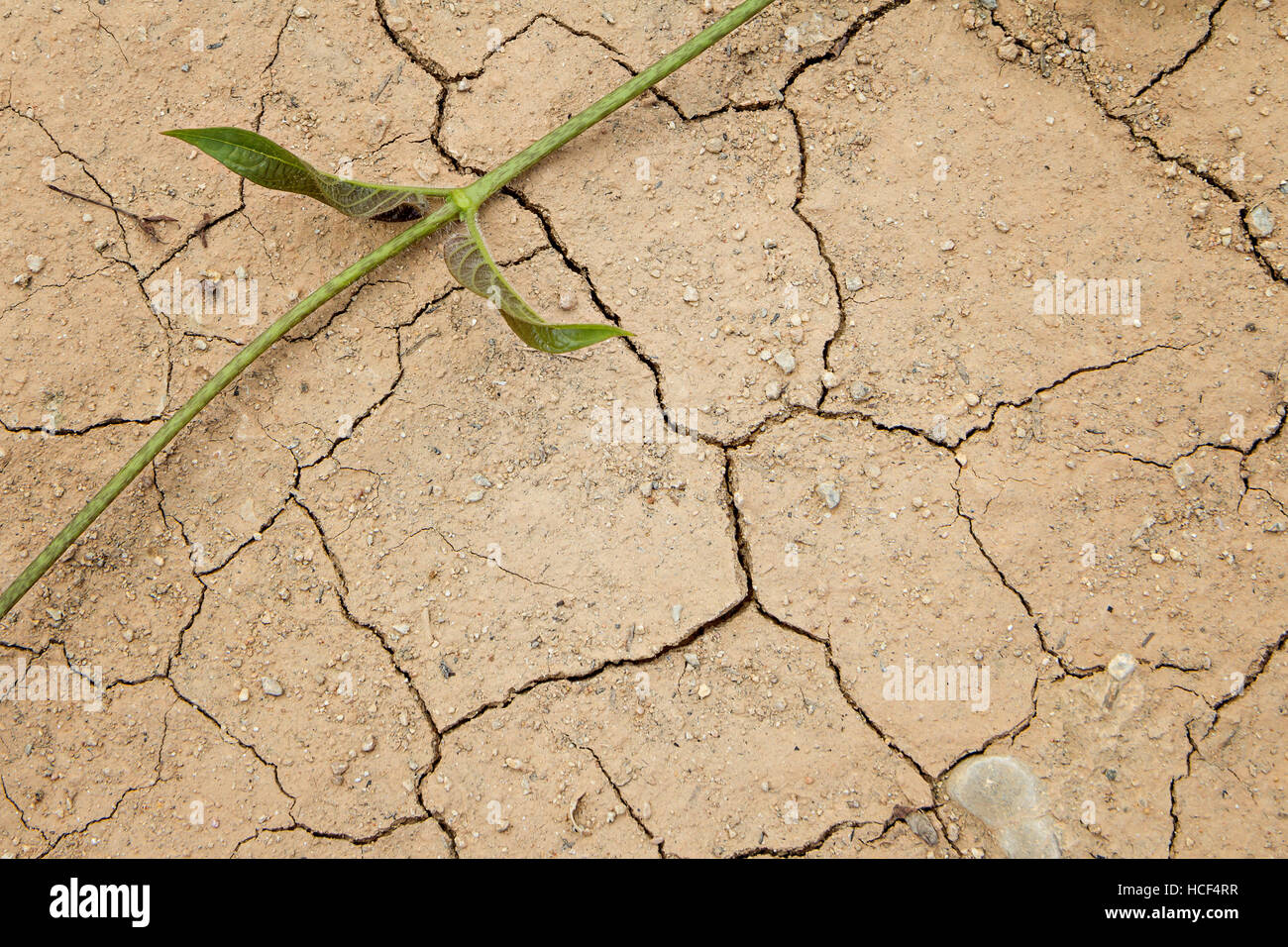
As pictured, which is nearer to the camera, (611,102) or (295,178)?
(295,178)

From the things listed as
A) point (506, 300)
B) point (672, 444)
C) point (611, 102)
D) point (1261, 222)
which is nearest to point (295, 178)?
point (506, 300)

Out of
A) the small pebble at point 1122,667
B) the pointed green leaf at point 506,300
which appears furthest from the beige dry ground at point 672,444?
Answer: the pointed green leaf at point 506,300

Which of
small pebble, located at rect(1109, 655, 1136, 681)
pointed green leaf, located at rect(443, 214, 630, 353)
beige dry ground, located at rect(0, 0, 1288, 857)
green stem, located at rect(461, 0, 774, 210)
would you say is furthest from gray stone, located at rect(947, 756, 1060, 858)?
green stem, located at rect(461, 0, 774, 210)

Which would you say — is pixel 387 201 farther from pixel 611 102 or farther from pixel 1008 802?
pixel 1008 802

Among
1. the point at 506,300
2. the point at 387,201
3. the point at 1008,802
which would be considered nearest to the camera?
the point at 506,300

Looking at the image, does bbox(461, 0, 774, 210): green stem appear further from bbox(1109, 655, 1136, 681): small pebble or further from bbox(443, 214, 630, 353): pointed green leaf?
bbox(1109, 655, 1136, 681): small pebble

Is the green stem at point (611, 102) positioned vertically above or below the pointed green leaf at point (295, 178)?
above

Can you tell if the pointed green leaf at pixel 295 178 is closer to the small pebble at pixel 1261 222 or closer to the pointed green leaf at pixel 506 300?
the pointed green leaf at pixel 506 300

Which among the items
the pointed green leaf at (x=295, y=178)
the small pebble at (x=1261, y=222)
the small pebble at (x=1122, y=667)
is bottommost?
the small pebble at (x=1122, y=667)
